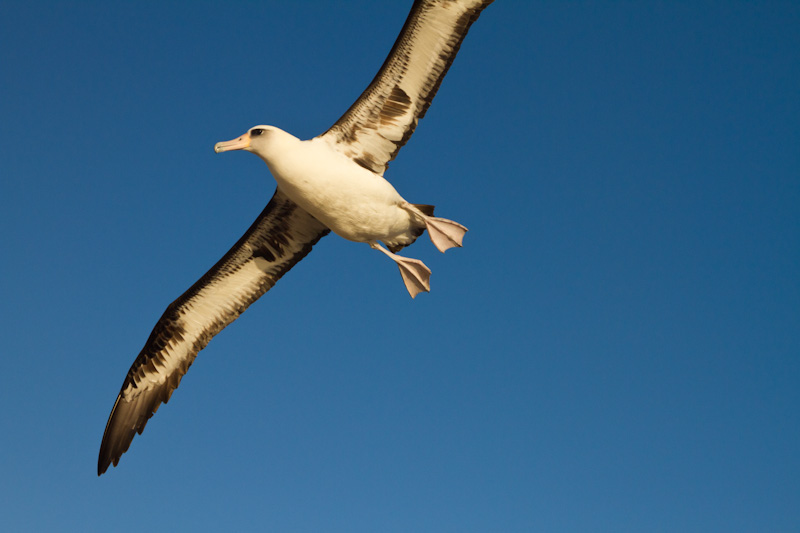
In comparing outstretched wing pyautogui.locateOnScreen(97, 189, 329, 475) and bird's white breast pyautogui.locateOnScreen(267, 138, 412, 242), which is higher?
bird's white breast pyautogui.locateOnScreen(267, 138, 412, 242)

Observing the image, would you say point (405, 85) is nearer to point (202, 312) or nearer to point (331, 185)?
point (331, 185)

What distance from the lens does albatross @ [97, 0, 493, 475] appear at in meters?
9.44

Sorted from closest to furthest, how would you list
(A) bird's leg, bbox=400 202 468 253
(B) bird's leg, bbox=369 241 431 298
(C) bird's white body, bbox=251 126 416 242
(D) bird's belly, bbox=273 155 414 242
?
(C) bird's white body, bbox=251 126 416 242
(D) bird's belly, bbox=273 155 414 242
(A) bird's leg, bbox=400 202 468 253
(B) bird's leg, bbox=369 241 431 298

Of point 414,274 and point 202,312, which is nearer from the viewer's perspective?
point 414,274

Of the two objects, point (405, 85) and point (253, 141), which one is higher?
point (405, 85)

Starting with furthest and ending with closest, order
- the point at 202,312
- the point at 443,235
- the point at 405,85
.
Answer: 1. the point at 202,312
2. the point at 443,235
3. the point at 405,85

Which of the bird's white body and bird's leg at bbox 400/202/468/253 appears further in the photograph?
bird's leg at bbox 400/202/468/253

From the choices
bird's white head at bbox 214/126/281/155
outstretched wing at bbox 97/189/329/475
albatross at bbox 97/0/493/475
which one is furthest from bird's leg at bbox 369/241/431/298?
bird's white head at bbox 214/126/281/155

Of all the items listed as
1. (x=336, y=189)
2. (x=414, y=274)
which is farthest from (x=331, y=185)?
(x=414, y=274)

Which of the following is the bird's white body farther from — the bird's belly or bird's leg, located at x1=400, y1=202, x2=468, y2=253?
bird's leg, located at x1=400, y1=202, x2=468, y2=253

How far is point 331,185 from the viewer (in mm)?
9430

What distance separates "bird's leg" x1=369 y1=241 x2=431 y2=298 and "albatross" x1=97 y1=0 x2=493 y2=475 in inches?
0.6

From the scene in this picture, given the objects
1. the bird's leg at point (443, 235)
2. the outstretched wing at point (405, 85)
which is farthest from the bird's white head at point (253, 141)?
the bird's leg at point (443, 235)

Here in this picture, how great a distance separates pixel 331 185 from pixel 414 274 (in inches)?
94.1
